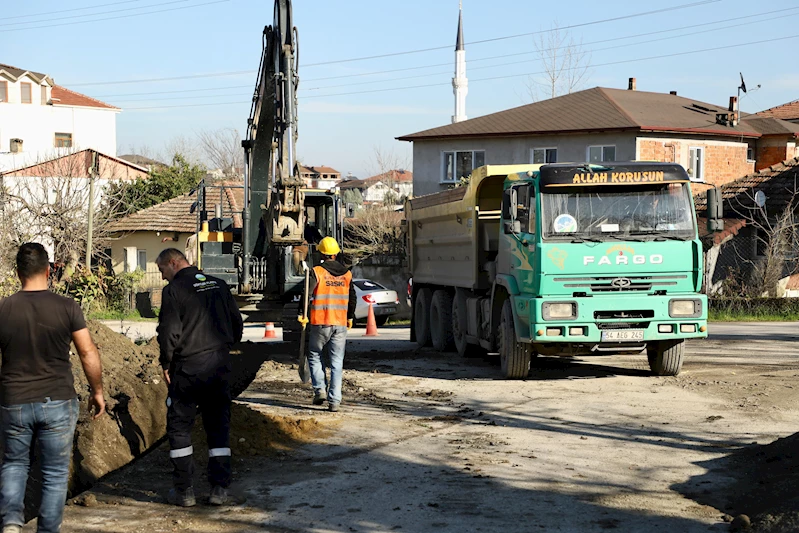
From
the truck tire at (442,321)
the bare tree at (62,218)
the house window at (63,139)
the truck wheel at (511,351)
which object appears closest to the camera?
the truck wheel at (511,351)

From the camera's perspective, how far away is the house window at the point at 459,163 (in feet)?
135

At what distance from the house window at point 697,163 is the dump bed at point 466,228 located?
2312cm

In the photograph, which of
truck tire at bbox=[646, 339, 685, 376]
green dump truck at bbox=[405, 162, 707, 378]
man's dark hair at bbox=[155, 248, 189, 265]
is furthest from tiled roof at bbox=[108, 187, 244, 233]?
man's dark hair at bbox=[155, 248, 189, 265]

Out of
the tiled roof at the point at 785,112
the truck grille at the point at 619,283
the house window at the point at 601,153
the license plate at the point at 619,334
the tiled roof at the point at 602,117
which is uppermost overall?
the tiled roof at the point at 785,112

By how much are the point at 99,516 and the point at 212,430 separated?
3.19 feet

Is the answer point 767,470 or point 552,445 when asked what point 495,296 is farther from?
point 767,470

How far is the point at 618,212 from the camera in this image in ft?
41.4

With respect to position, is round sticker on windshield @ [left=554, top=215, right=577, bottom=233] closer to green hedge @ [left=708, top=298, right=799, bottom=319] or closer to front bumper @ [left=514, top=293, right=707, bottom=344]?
front bumper @ [left=514, top=293, right=707, bottom=344]

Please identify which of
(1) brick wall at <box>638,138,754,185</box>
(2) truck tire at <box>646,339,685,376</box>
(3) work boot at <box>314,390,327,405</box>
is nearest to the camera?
(3) work boot at <box>314,390,327,405</box>

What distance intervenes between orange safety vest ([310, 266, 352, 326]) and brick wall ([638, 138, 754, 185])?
27.5 meters

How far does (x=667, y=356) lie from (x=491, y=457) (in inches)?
229

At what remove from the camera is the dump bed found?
582 inches

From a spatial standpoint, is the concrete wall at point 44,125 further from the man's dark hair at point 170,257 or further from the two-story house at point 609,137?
the man's dark hair at point 170,257

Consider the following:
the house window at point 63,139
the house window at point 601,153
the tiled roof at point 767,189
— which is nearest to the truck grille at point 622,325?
the tiled roof at point 767,189
